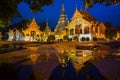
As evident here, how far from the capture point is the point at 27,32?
186 feet

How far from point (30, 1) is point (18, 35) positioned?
50608mm

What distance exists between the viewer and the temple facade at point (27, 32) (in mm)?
56969

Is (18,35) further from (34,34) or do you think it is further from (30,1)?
(30,1)

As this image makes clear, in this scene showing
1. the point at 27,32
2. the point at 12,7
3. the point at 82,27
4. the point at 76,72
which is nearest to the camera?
the point at 12,7

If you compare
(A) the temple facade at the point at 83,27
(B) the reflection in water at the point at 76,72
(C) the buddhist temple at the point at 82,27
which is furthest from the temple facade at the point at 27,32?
(B) the reflection in water at the point at 76,72

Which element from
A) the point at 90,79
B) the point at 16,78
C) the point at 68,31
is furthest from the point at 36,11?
the point at 68,31

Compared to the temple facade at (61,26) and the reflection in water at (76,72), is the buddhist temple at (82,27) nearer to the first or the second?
the temple facade at (61,26)

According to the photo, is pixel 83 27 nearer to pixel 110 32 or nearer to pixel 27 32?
pixel 110 32

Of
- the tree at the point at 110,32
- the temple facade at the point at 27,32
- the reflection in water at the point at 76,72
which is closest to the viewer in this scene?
the reflection in water at the point at 76,72

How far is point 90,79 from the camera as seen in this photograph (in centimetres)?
830

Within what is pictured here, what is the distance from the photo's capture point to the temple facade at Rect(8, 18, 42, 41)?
57.0m

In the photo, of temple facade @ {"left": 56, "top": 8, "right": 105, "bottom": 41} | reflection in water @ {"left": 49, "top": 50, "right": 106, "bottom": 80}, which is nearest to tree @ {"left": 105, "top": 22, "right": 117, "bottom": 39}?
temple facade @ {"left": 56, "top": 8, "right": 105, "bottom": 41}

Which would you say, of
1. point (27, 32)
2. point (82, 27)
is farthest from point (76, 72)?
point (27, 32)

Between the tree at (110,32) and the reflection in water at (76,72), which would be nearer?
the reflection in water at (76,72)
